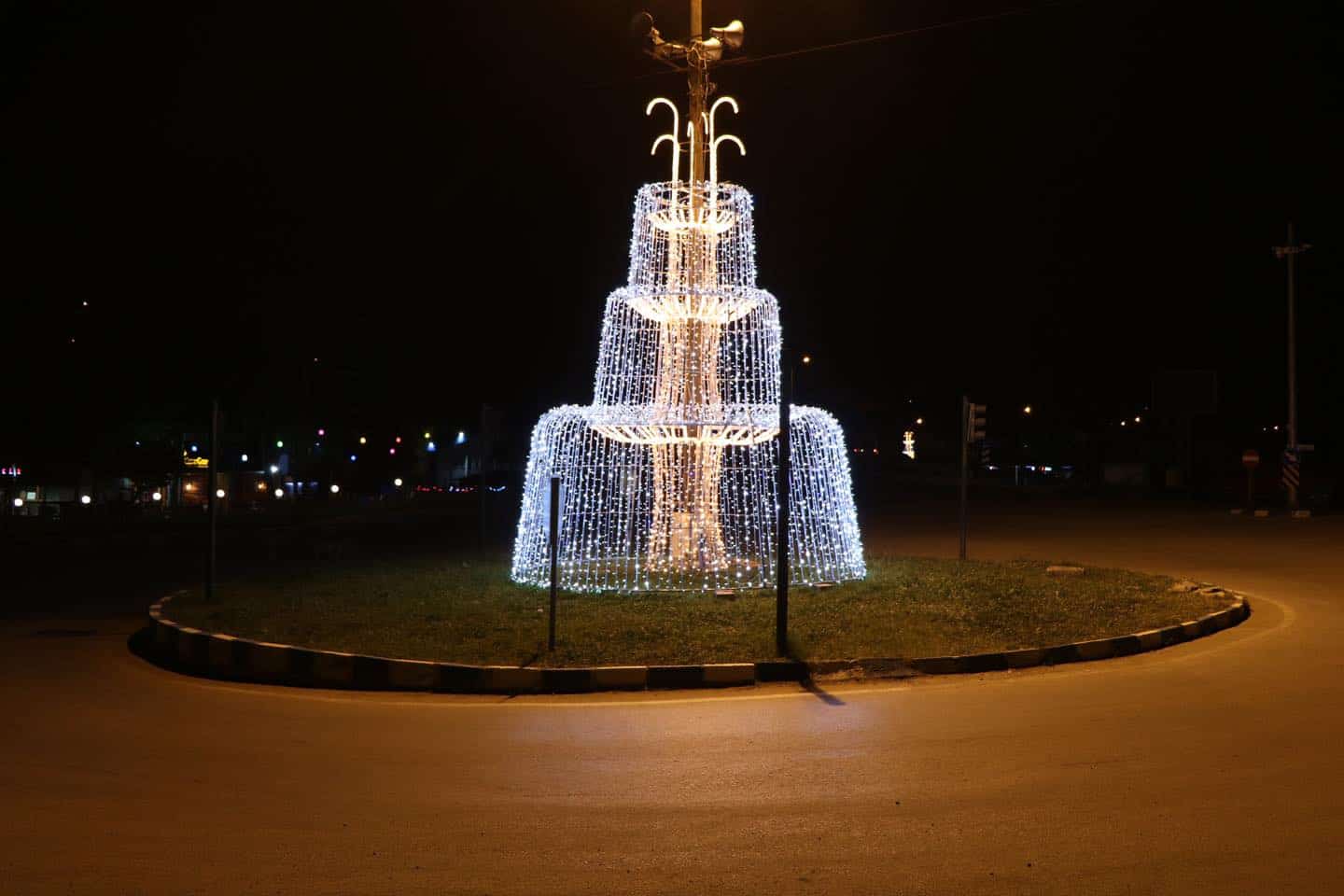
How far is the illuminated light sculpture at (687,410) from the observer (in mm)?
16078

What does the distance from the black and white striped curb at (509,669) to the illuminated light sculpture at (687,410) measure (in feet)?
17.4

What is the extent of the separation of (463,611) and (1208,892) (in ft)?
30.9

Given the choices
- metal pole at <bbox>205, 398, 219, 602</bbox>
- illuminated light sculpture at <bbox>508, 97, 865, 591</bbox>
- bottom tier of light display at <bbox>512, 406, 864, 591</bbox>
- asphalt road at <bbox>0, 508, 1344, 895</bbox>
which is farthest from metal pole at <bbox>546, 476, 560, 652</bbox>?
metal pole at <bbox>205, 398, 219, 602</bbox>

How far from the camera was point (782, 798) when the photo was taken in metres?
6.61

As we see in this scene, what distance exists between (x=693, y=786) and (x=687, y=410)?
9447mm

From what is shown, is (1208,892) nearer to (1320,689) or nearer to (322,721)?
(1320,689)

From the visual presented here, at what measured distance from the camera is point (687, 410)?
1605 cm

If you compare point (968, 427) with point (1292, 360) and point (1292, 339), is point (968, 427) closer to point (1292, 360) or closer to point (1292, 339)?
point (1292, 360)

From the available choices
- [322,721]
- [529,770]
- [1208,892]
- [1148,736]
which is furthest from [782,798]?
[322,721]

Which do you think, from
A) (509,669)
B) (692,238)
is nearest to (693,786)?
(509,669)

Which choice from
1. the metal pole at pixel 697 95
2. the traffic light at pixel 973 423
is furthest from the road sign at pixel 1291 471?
the metal pole at pixel 697 95

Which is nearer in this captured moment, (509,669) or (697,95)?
(509,669)

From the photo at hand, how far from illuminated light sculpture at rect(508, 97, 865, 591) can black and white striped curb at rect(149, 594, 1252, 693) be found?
17.4 feet

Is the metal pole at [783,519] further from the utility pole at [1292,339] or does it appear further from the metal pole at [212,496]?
the utility pole at [1292,339]
